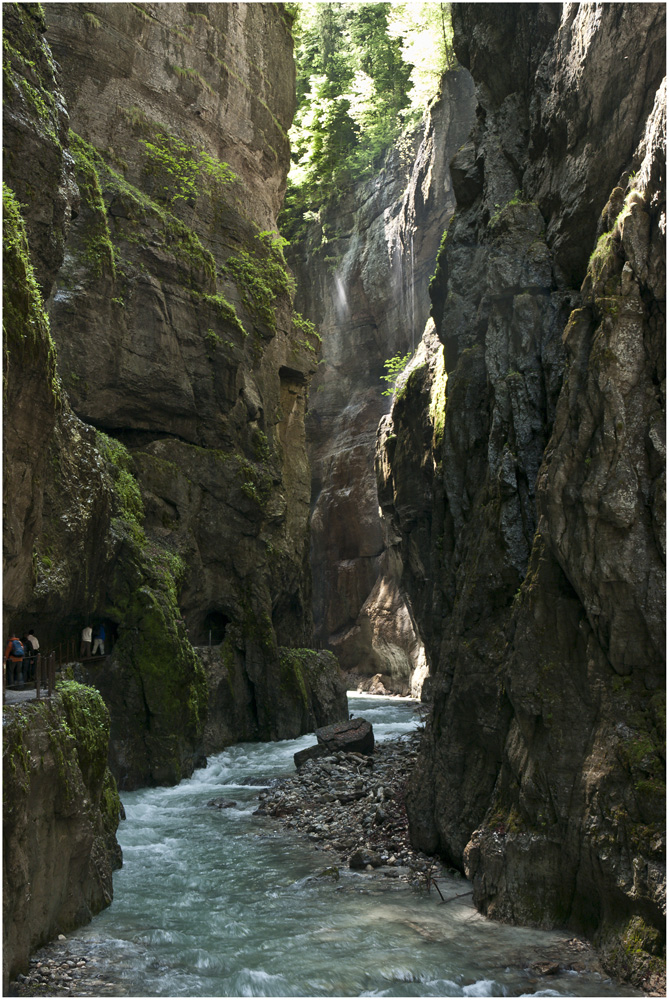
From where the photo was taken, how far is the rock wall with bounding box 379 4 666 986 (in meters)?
8.62

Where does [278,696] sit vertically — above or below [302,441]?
below

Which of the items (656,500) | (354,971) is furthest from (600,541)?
(354,971)

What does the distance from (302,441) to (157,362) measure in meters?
11.7

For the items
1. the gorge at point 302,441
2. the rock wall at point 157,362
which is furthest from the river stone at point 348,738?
the gorge at point 302,441

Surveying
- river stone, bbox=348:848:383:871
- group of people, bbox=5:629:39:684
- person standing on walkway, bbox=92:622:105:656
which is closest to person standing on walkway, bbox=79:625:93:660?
person standing on walkway, bbox=92:622:105:656

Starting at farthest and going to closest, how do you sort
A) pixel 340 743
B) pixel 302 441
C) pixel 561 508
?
1. pixel 302 441
2. pixel 340 743
3. pixel 561 508

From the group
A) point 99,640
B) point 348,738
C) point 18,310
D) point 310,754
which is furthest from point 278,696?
point 18,310

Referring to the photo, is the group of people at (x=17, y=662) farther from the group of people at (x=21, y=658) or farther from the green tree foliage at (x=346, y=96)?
the green tree foliage at (x=346, y=96)

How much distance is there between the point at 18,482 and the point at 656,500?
25.2ft

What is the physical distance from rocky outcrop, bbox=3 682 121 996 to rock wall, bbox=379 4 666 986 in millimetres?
5450

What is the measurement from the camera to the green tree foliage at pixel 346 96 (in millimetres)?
46844

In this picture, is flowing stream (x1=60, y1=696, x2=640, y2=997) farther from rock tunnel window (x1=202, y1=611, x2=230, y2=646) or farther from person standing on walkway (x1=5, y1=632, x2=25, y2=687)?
rock tunnel window (x1=202, y1=611, x2=230, y2=646)

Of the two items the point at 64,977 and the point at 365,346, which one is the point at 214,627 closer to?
the point at 64,977

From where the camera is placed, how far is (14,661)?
1233 centimetres
